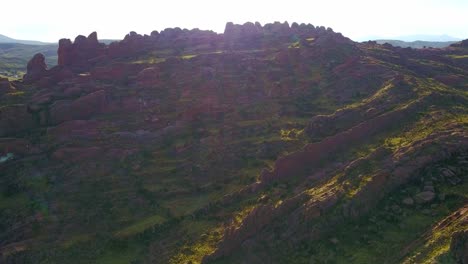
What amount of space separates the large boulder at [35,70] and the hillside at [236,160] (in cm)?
36

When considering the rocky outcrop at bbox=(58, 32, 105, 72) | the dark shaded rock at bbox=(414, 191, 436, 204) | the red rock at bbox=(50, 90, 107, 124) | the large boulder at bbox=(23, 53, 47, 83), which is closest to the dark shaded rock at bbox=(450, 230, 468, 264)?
the dark shaded rock at bbox=(414, 191, 436, 204)

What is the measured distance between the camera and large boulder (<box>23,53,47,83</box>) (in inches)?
3472

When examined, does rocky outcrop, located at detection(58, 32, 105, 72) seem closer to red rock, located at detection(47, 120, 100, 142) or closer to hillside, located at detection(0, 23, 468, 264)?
hillside, located at detection(0, 23, 468, 264)

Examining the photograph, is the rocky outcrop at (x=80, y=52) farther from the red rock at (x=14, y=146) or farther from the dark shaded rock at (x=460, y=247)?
the dark shaded rock at (x=460, y=247)

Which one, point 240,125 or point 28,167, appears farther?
point 240,125

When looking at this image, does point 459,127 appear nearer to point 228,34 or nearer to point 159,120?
point 159,120

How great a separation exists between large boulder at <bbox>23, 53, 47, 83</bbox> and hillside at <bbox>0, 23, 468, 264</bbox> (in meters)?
0.36

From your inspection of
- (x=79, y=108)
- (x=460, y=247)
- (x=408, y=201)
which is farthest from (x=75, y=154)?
(x=460, y=247)

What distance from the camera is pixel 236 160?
61.9 metres

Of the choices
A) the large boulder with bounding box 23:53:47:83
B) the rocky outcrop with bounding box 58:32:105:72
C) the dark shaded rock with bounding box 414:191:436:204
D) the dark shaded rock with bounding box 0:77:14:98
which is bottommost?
the dark shaded rock with bounding box 414:191:436:204

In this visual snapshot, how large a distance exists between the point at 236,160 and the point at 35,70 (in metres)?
53.9

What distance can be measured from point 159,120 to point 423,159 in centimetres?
4126

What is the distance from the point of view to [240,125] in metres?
70.9

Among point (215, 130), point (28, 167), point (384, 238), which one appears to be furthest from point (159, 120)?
point (384, 238)
